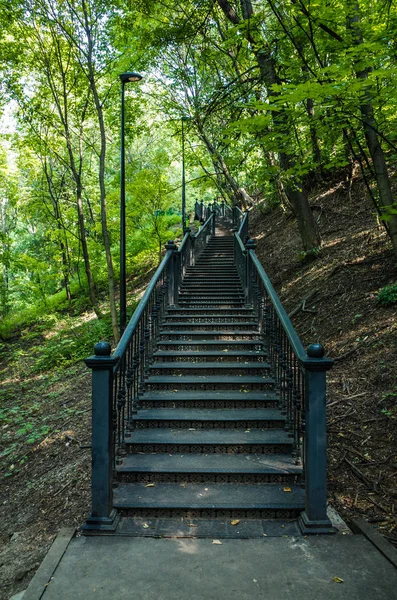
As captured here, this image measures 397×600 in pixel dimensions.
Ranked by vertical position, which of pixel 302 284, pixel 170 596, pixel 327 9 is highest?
pixel 327 9

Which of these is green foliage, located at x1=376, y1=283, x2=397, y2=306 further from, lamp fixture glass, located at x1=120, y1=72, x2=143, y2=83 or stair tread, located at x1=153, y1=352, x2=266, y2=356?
lamp fixture glass, located at x1=120, y1=72, x2=143, y2=83

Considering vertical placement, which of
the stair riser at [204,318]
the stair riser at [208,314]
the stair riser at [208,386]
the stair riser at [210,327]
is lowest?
the stair riser at [208,386]

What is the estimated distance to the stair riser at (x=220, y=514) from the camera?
349 cm

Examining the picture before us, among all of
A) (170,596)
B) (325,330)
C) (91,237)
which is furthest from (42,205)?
(170,596)

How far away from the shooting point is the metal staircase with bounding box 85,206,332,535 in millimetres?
3494

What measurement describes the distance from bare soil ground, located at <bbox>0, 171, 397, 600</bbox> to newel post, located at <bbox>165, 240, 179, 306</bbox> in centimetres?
241

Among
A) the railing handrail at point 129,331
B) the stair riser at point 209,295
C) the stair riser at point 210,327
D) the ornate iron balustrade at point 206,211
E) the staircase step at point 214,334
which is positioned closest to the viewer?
the railing handrail at point 129,331

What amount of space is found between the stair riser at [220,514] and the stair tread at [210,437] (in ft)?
2.70

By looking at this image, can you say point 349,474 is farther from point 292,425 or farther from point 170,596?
point 170,596

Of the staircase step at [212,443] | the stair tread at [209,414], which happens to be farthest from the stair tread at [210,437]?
the stair tread at [209,414]

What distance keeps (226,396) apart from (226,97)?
6160mm

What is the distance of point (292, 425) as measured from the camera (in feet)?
14.9

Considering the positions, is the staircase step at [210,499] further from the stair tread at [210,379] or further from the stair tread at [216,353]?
the stair tread at [216,353]

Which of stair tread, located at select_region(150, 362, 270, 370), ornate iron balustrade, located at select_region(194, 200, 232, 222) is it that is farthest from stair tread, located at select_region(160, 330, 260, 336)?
ornate iron balustrade, located at select_region(194, 200, 232, 222)
